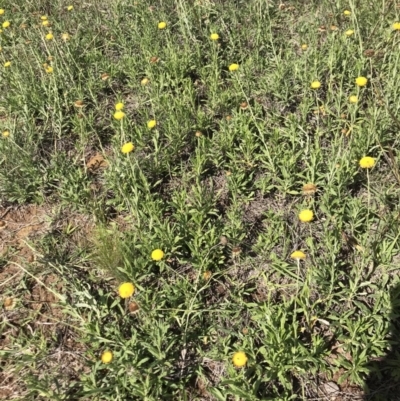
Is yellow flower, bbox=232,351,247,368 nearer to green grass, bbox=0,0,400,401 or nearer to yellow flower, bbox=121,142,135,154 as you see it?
green grass, bbox=0,0,400,401

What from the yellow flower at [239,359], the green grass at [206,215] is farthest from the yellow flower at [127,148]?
the yellow flower at [239,359]

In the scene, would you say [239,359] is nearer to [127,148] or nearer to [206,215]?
[206,215]

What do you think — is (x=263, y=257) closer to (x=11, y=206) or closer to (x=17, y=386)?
Result: (x=17, y=386)

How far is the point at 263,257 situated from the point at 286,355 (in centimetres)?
70

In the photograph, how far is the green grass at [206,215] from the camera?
7.65 ft

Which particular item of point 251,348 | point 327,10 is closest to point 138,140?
point 251,348

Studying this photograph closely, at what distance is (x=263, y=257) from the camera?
9.16 feet

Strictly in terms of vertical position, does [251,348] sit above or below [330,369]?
above

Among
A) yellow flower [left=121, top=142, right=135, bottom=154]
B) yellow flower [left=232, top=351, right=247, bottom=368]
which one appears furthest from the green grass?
yellow flower [left=121, top=142, right=135, bottom=154]

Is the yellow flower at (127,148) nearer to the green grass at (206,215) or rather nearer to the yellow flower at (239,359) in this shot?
the green grass at (206,215)

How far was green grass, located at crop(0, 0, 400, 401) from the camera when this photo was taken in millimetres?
2332

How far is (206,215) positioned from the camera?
3027mm

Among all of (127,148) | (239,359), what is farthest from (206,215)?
(239,359)

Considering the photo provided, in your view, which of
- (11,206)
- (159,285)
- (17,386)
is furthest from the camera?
(11,206)
